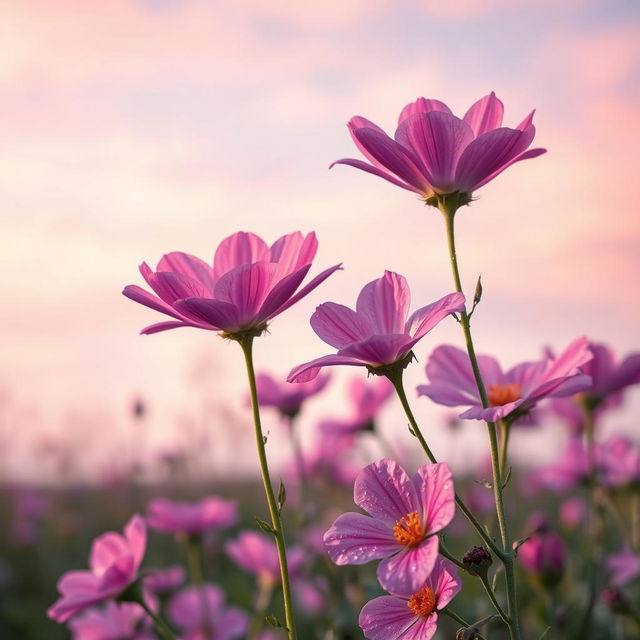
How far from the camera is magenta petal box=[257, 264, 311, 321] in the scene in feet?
4.83

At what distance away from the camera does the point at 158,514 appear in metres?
3.05

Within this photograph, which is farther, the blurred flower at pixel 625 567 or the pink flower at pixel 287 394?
the pink flower at pixel 287 394

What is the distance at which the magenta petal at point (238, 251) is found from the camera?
1.76 m

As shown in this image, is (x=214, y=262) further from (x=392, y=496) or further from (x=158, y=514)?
(x=158, y=514)

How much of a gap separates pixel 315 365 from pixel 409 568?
1.08 feet

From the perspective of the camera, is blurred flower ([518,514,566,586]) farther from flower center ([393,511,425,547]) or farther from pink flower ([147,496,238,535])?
flower center ([393,511,425,547])

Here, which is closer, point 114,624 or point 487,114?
point 487,114

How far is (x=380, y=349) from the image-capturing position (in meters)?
1.43

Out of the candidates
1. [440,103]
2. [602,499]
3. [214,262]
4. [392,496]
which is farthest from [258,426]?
[602,499]

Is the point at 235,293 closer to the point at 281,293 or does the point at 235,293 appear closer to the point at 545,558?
the point at 281,293

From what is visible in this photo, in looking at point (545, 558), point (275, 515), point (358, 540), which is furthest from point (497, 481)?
point (545, 558)

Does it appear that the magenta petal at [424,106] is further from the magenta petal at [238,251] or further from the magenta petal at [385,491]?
the magenta petal at [385,491]

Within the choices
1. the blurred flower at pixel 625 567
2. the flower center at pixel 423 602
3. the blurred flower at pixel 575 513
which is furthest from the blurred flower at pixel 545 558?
the blurred flower at pixel 575 513

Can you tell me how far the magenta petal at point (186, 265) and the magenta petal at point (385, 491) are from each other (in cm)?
51
